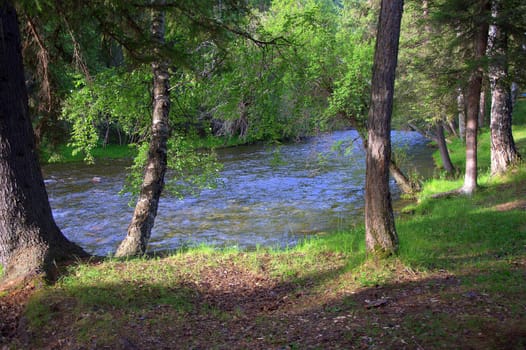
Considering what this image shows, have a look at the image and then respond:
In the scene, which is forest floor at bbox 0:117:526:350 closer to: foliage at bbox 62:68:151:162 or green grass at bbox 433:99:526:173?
foliage at bbox 62:68:151:162

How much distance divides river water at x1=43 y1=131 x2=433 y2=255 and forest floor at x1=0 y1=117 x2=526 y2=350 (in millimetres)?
4410

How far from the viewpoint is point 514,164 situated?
14156 millimetres

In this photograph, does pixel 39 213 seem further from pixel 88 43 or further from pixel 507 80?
pixel 507 80

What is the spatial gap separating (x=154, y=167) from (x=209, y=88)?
2.71m

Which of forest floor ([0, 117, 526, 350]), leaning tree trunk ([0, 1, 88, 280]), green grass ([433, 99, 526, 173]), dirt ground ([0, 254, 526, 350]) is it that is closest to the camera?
dirt ground ([0, 254, 526, 350])

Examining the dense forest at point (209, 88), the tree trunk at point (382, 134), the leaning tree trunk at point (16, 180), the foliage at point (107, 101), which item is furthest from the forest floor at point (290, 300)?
the foliage at point (107, 101)

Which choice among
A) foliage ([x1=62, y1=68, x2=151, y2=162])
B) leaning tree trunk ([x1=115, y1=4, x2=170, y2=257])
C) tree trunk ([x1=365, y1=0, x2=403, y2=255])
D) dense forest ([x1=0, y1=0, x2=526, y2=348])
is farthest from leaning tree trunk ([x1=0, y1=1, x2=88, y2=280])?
tree trunk ([x1=365, y1=0, x2=403, y2=255])

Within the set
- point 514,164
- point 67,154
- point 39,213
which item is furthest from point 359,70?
point 67,154

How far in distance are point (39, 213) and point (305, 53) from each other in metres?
10.3

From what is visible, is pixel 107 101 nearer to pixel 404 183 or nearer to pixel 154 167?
pixel 154 167

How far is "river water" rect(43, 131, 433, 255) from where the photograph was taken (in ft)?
43.6

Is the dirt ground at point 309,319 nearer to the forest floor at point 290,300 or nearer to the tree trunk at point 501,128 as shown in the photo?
the forest floor at point 290,300

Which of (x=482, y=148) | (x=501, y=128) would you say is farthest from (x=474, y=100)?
(x=482, y=148)

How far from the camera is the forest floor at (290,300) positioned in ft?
14.9
